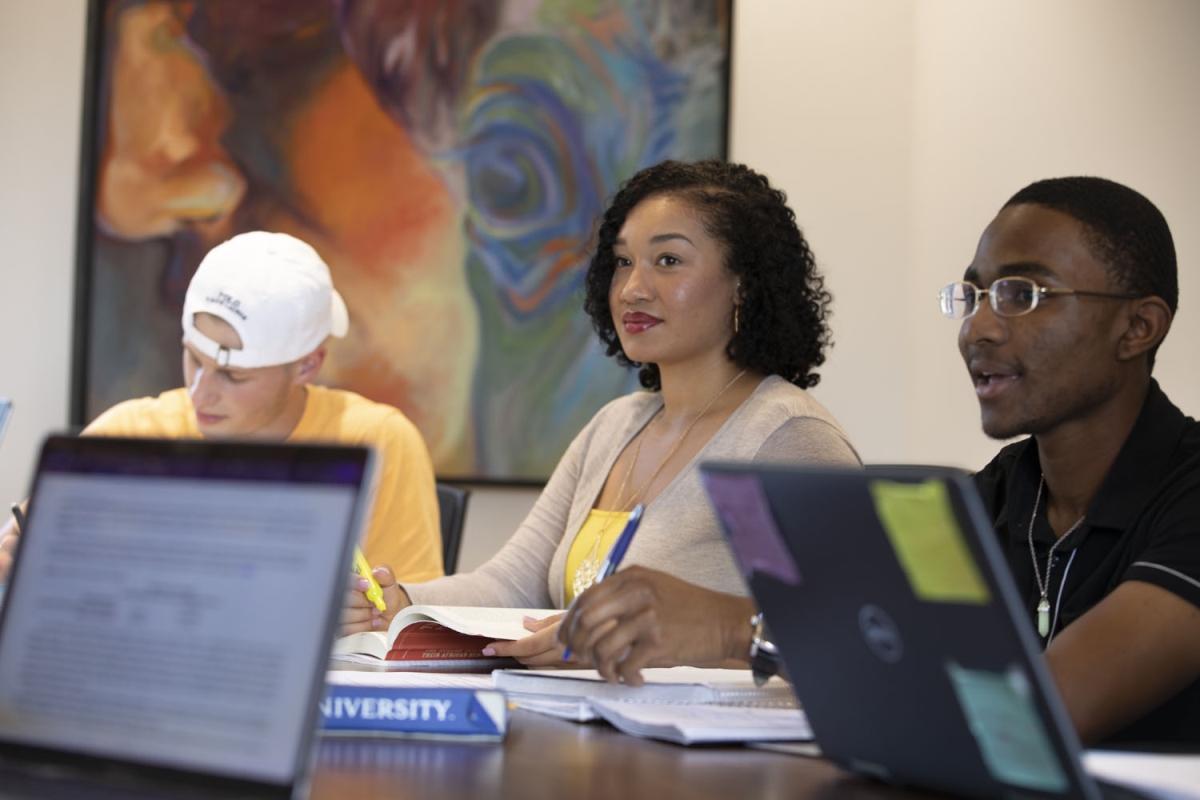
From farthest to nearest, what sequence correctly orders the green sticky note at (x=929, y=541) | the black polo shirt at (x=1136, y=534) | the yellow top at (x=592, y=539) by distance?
the yellow top at (x=592, y=539) < the black polo shirt at (x=1136, y=534) < the green sticky note at (x=929, y=541)

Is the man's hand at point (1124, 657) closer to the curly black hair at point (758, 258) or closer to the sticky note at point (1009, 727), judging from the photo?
the sticky note at point (1009, 727)

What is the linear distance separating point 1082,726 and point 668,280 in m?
1.27

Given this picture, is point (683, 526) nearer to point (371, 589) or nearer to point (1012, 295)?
point (371, 589)

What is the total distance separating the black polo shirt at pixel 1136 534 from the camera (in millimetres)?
1314

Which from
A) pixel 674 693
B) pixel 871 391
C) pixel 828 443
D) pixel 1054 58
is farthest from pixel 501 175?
pixel 674 693

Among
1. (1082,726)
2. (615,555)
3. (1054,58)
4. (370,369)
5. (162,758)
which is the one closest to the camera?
(162,758)

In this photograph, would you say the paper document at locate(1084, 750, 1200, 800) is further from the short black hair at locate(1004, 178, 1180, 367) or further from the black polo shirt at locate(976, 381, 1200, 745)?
the short black hair at locate(1004, 178, 1180, 367)

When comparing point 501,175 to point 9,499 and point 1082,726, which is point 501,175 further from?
point 1082,726

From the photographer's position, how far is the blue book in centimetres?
107

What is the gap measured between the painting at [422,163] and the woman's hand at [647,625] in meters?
2.09

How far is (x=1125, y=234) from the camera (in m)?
1.56

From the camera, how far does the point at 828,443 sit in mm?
2049

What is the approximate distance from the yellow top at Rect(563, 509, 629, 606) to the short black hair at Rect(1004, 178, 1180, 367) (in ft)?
3.01

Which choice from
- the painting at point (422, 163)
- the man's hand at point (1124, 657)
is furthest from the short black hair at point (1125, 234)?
the painting at point (422, 163)
